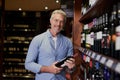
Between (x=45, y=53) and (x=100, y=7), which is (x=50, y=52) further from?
(x=100, y=7)

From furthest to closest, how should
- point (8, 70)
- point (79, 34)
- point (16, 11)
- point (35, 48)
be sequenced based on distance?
point (16, 11) → point (8, 70) → point (79, 34) → point (35, 48)

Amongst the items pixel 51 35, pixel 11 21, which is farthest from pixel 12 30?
pixel 51 35

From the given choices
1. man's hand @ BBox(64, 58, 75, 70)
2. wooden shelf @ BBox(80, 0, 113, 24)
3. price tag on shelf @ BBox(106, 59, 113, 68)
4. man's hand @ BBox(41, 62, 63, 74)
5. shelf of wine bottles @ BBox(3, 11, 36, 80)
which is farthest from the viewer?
shelf of wine bottles @ BBox(3, 11, 36, 80)

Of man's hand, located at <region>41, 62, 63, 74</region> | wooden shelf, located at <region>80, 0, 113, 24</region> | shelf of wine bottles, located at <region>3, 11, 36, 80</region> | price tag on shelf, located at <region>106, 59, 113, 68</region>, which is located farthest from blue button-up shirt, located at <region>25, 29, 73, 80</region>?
shelf of wine bottles, located at <region>3, 11, 36, 80</region>

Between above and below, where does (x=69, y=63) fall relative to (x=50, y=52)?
below

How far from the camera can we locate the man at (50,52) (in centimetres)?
330

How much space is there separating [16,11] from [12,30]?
2.82 feet

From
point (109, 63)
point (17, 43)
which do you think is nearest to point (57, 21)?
point (109, 63)

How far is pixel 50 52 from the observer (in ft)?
11.3

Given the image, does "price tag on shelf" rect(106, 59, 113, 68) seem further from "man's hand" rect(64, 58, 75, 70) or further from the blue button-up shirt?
the blue button-up shirt

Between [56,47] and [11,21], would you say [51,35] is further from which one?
[11,21]

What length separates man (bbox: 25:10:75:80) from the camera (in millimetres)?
3303

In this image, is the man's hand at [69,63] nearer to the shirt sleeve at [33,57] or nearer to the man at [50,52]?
the man at [50,52]

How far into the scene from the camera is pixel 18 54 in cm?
1265
